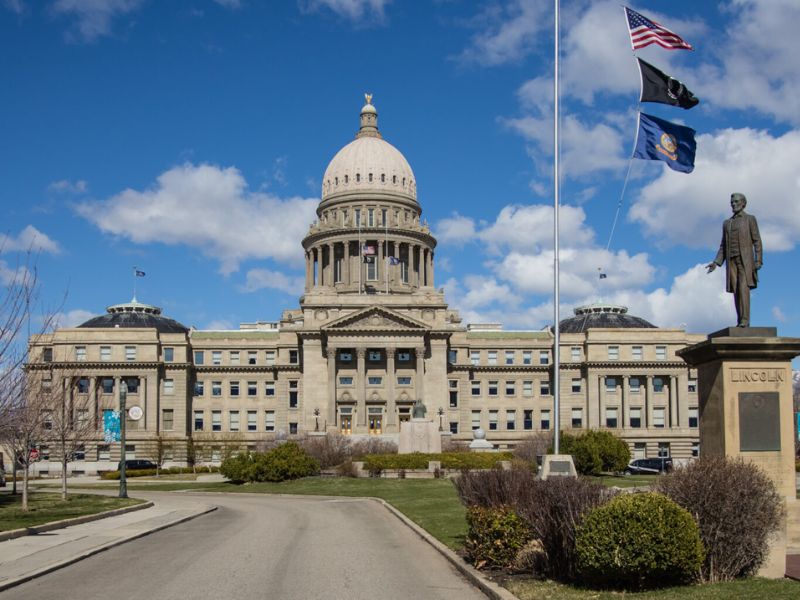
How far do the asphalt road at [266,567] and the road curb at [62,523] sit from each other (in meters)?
3.56

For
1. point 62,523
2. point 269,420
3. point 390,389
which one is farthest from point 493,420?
point 62,523

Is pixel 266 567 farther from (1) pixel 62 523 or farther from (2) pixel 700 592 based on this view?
(1) pixel 62 523

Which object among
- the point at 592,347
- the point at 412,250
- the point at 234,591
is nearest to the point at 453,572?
the point at 234,591

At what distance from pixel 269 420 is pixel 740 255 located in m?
103

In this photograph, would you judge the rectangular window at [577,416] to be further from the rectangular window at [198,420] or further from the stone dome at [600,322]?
the rectangular window at [198,420]

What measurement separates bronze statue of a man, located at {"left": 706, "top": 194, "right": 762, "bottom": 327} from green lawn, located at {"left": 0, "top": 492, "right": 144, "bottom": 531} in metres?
22.3

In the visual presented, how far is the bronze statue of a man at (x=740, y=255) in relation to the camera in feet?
56.9

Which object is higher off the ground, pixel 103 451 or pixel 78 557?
pixel 78 557

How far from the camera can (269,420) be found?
116938mm

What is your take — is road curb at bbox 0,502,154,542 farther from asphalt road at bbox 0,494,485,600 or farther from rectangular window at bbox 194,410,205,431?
rectangular window at bbox 194,410,205,431

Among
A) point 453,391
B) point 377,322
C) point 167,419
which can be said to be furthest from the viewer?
point 453,391

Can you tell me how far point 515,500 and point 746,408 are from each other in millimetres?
4922

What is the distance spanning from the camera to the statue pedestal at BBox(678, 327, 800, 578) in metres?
16.8

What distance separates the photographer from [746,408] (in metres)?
16.9
